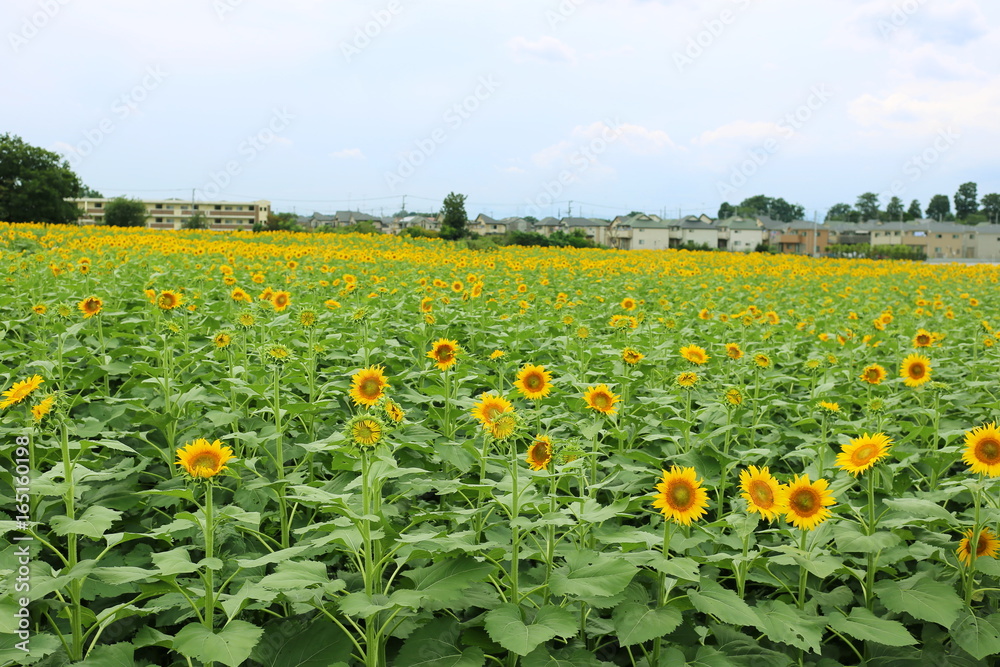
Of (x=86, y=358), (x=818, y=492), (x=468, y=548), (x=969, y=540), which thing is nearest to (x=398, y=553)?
(x=468, y=548)

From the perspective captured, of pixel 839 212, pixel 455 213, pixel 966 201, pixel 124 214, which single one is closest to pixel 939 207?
pixel 966 201

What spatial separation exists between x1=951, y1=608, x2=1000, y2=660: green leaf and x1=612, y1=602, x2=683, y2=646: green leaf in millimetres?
1041

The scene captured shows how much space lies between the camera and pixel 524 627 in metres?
1.95

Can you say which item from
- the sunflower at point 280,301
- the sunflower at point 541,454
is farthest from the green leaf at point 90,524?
the sunflower at point 280,301

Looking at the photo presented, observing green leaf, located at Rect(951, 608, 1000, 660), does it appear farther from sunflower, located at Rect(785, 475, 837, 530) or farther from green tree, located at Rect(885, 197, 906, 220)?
green tree, located at Rect(885, 197, 906, 220)

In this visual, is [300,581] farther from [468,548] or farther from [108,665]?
[108,665]

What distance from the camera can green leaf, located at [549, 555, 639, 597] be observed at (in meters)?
2.00

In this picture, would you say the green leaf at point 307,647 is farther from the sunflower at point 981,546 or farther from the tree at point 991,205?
the tree at point 991,205

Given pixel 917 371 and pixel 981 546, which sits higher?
pixel 917 371

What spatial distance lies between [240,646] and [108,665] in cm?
52

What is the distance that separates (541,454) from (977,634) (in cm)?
162

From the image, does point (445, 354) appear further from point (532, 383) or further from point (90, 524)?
point (90, 524)

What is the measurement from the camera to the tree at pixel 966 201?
418 feet

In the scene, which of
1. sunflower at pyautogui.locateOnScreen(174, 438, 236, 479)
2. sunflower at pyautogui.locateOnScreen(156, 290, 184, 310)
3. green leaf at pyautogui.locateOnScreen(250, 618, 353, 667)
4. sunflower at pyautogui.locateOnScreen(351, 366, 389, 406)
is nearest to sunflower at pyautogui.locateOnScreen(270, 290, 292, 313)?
sunflower at pyautogui.locateOnScreen(156, 290, 184, 310)
